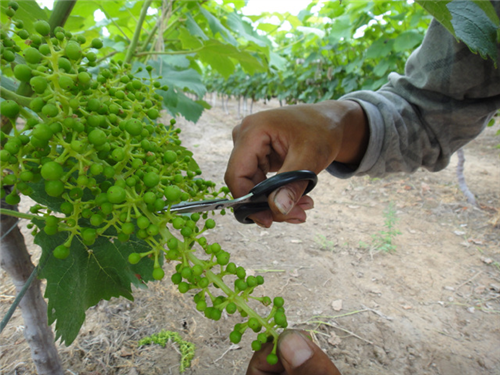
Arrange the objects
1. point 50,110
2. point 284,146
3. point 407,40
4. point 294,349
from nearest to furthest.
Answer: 1. point 50,110
2. point 294,349
3. point 284,146
4. point 407,40

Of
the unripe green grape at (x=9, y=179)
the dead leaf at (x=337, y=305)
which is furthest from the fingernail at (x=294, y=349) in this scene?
the dead leaf at (x=337, y=305)

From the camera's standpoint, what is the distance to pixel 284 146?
1.46m

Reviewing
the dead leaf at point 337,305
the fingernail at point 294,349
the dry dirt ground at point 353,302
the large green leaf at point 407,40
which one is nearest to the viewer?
the fingernail at point 294,349

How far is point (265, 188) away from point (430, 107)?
135 cm

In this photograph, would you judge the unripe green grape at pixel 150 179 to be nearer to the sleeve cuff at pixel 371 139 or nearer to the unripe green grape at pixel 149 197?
the unripe green grape at pixel 149 197

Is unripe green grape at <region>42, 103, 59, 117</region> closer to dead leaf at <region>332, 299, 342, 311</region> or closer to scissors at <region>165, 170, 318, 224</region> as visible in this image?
scissors at <region>165, 170, 318, 224</region>

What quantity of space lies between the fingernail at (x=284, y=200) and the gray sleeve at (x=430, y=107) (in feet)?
2.93

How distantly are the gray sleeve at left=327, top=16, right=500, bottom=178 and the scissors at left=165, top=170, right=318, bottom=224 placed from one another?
0.84 metres

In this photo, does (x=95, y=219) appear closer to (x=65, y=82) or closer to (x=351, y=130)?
(x=65, y=82)

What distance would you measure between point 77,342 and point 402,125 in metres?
2.46

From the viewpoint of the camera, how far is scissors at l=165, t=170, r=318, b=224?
3.67 ft

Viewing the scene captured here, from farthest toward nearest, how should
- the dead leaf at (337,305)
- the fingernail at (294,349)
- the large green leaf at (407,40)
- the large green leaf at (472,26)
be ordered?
the large green leaf at (407,40)
the dead leaf at (337,305)
the large green leaf at (472,26)
the fingernail at (294,349)

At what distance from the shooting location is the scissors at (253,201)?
1119mm

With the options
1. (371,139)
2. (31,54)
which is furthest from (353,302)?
(31,54)
